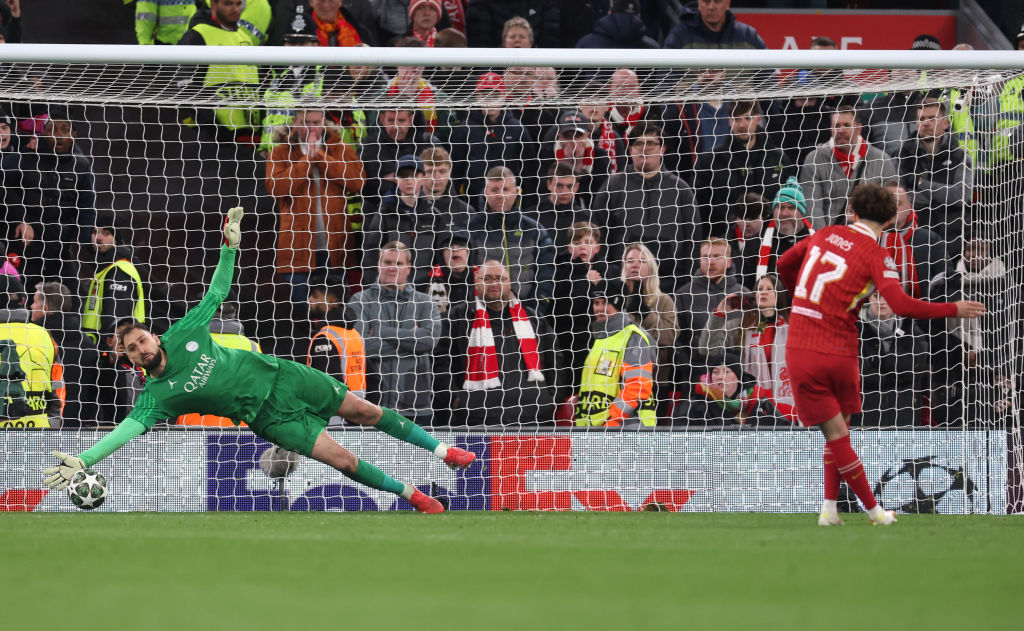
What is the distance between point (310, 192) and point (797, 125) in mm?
4072

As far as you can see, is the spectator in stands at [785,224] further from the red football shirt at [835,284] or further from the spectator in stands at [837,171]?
the red football shirt at [835,284]

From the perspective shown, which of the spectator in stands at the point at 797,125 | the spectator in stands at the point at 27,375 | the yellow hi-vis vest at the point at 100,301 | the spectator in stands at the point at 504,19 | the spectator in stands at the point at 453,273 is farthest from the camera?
the spectator in stands at the point at 504,19

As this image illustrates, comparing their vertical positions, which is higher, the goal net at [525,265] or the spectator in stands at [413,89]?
the spectator in stands at [413,89]

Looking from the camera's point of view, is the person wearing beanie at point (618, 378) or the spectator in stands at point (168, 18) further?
the spectator in stands at point (168, 18)

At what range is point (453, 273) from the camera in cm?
→ 991

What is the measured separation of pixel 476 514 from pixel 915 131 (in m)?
4.85

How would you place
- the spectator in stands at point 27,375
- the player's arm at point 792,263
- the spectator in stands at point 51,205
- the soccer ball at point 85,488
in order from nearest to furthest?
1. the player's arm at point 792,263
2. the soccer ball at point 85,488
3. the spectator in stands at point 27,375
4. the spectator in stands at point 51,205

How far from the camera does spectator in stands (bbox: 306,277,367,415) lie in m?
9.46

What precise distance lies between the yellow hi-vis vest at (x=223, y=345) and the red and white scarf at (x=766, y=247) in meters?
3.89

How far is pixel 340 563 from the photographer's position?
506 cm

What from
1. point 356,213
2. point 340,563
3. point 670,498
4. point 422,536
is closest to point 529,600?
point 340,563

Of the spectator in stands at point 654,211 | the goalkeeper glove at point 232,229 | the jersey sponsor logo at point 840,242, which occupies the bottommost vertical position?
the jersey sponsor logo at point 840,242

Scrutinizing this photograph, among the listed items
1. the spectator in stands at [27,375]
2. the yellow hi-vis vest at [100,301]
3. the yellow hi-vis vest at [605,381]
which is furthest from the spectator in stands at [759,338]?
the spectator in stands at [27,375]

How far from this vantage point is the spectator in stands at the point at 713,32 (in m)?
11.3
